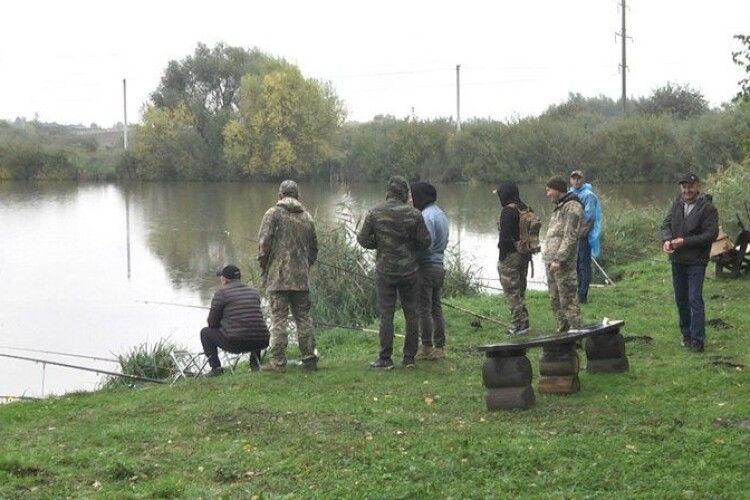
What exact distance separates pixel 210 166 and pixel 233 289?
201 ft

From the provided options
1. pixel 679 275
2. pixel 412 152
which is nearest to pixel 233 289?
pixel 679 275

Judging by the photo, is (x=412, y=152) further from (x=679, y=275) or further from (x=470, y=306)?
(x=679, y=275)

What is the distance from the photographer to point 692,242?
373 inches

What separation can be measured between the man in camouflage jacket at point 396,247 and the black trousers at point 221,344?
135 centimetres

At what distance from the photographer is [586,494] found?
575cm

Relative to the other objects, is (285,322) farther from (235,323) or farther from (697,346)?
(697,346)

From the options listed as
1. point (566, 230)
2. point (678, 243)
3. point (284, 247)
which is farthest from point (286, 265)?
point (678, 243)

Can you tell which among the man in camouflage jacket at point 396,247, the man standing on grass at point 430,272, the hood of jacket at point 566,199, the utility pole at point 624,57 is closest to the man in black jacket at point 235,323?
the man in camouflage jacket at point 396,247

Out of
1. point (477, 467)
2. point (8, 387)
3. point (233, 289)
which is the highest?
point (233, 289)

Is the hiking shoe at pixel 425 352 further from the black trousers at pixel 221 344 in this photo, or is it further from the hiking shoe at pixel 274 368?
the black trousers at pixel 221 344

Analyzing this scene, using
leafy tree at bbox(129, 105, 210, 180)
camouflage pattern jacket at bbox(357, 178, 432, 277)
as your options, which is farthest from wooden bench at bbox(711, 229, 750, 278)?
leafy tree at bbox(129, 105, 210, 180)

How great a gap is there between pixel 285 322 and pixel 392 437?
306 cm

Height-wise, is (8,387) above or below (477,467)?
below

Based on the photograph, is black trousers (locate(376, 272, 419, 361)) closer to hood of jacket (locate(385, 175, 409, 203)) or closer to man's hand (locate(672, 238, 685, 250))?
hood of jacket (locate(385, 175, 409, 203))
